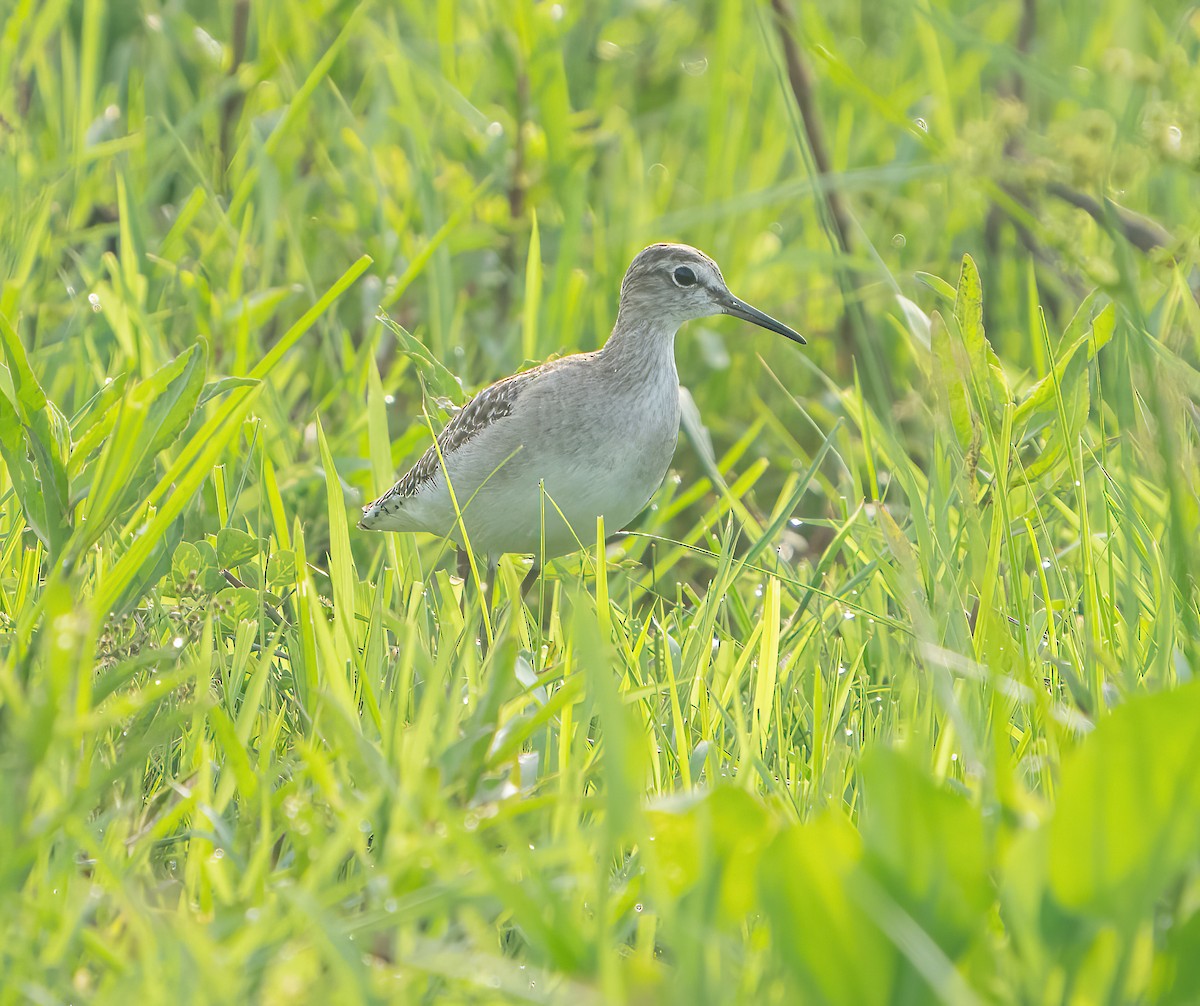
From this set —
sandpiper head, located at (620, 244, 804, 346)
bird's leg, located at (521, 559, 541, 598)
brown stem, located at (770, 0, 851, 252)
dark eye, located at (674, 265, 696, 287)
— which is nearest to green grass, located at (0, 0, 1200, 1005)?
bird's leg, located at (521, 559, 541, 598)

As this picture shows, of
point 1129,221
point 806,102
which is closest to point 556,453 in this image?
point 1129,221

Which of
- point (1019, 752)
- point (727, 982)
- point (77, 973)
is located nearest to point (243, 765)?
point (77, 973)

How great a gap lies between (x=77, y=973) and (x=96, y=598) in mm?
1018

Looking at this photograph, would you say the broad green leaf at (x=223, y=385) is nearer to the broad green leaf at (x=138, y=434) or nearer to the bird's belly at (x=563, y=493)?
the broad green leaf at (x=138, y=434)

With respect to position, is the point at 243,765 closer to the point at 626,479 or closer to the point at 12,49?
the point at 626,479

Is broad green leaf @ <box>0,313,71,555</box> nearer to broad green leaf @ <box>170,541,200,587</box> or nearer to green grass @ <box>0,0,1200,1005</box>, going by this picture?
green grass @ <box>0,0,1200,1005</box>

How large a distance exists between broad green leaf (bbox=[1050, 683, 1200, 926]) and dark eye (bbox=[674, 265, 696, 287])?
12.2ft

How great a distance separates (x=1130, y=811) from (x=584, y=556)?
85.0 inches

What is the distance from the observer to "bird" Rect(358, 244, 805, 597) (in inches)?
198

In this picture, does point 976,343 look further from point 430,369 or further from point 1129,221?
point 430,369

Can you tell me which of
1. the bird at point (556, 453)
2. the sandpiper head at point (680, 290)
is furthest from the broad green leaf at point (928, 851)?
the sandpiper head at point (680, 290)

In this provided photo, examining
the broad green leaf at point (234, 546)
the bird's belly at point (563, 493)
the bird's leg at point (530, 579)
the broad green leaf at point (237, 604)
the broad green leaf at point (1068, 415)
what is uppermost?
the broad green leaf at point (1068, 415)

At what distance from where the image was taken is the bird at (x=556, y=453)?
5.04m

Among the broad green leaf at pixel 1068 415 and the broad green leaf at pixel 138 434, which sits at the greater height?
the broad green leaf at pixel 138 434
